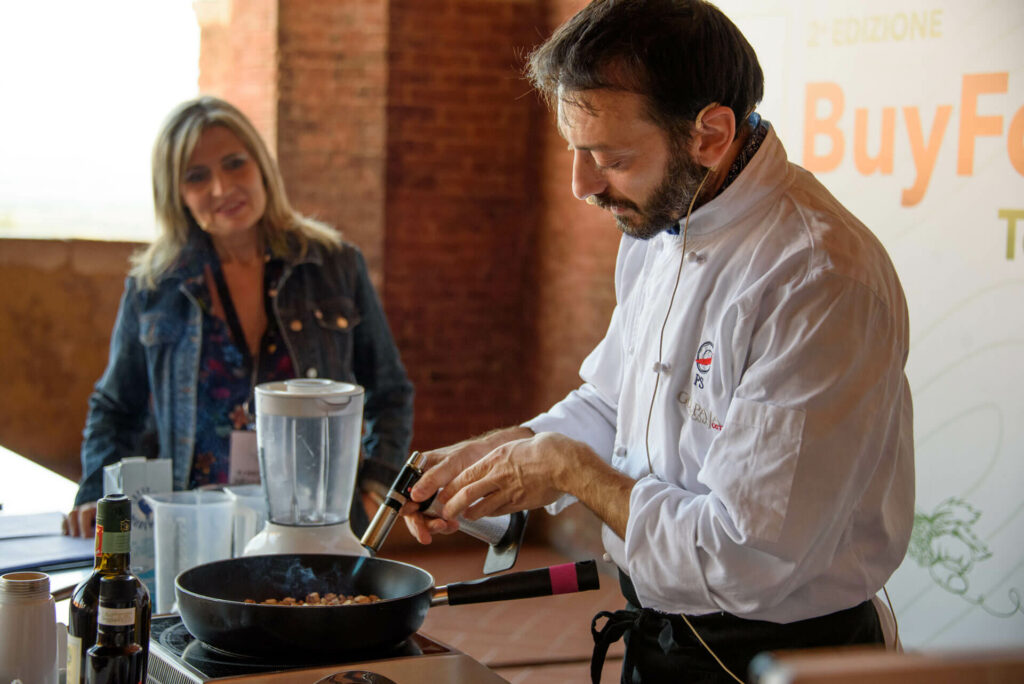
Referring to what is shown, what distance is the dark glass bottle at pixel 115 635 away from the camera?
4.35 feet

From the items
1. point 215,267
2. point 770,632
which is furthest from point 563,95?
→ point 215,267

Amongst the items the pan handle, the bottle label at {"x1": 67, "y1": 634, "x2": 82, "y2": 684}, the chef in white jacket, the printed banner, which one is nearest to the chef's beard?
the chef in white jacket

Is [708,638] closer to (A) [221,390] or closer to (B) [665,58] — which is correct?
(B) [665,58]

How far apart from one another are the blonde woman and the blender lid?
92 centimetres

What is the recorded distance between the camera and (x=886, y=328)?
1.44 m

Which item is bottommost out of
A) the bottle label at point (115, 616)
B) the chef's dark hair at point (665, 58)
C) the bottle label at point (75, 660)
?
the bottle label at point (75, 660)

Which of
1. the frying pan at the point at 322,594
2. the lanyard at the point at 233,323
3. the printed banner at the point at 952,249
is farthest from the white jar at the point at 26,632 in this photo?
the printed banner at the point at 952,249

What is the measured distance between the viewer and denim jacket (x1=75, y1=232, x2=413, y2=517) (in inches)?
116

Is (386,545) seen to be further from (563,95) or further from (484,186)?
(563,95)

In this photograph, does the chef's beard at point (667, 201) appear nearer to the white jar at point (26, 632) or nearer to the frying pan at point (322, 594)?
the frying pan at point (322, 594)

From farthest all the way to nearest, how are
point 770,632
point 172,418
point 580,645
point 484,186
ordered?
point 484,186
point 580,645
point 172,418
point 770,632

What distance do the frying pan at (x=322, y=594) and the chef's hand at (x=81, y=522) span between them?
0.75 m

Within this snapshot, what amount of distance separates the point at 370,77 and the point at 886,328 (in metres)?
4.24

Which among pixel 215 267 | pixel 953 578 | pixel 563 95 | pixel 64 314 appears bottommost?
pixel 953 578
